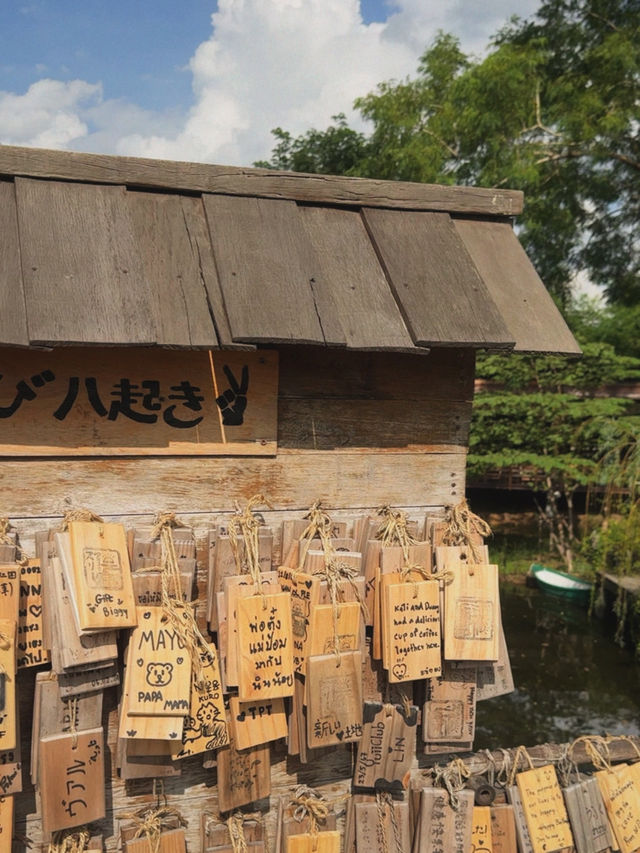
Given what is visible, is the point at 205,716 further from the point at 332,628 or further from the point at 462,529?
the point at 462,529

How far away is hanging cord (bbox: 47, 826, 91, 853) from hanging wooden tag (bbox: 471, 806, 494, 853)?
1.31 metres

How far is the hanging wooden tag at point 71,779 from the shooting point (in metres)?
1.96

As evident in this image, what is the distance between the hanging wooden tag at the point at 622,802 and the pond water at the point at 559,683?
3630mm

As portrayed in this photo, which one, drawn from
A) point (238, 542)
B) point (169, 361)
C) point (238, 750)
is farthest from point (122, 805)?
point (169, 361)

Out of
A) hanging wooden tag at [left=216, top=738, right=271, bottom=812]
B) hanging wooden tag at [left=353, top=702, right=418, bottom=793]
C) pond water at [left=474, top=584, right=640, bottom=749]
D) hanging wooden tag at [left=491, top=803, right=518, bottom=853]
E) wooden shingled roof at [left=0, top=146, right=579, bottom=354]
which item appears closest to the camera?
wooden shingled roof at [left=0, top=146, right=579, bottom=354]

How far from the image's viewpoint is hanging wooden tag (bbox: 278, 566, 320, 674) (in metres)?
2.16

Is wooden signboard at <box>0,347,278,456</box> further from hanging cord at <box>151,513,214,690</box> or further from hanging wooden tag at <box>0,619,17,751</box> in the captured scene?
hanging wooden tag at <box>0,619,17,751</box>

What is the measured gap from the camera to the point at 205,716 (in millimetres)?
2096

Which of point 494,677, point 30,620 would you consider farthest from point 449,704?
point 30,620

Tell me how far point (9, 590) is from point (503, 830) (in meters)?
1.88

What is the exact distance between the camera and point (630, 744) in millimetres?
2811

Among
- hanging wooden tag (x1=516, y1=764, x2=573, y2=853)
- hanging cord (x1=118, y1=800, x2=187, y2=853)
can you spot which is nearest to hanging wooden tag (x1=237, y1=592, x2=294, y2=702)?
hanging cord (x1=118, y1=800, x2=187, y2=853)

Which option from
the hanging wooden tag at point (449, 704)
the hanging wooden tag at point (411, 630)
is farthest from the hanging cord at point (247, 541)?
the hanging wooden tag at point (449, 704)

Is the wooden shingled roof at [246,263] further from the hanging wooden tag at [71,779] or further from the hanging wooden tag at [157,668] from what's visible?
the hanging wooden tag at [71,779]
